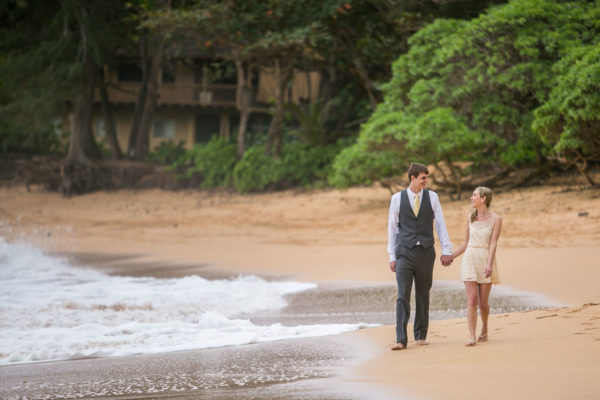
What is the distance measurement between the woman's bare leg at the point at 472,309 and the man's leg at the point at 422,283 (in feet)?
1.02

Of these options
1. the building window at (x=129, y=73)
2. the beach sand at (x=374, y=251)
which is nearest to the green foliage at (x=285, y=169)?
the beach sand at (x=374, y=251)

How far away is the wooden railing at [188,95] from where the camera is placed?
32438mm

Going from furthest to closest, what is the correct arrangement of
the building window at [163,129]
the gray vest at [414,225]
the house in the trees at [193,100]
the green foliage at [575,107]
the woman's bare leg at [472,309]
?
1. the building window at [163,129]
2. the house in the trees at [193,100]
3. the green foliage at [575,107]
4. the gray vest at [414,225]
5. the woman's bare leg at [472,309]

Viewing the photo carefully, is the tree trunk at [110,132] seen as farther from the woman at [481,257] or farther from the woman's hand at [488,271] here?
the woman's hand at [488,271]

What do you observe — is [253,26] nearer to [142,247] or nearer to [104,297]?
[142,247]

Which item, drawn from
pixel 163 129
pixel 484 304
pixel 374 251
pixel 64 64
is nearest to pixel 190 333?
pixel 484 304

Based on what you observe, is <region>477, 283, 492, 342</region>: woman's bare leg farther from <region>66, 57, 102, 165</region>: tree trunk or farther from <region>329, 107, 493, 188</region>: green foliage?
<region>66, 57, 102, 165</region>: tree trunk

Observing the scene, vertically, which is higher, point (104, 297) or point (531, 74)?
point (531, 74)

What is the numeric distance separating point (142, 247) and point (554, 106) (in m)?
9.28

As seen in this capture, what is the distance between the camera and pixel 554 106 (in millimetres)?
13477

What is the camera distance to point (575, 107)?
13.0 metres

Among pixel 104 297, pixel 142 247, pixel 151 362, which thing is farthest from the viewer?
pixel 142 247

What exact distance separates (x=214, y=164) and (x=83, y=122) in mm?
5709

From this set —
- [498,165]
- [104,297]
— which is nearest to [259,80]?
[498,165]
